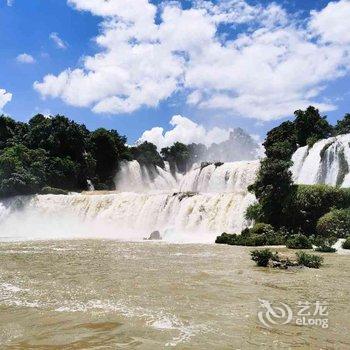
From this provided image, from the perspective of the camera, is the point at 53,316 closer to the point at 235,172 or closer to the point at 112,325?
the point at 112,325

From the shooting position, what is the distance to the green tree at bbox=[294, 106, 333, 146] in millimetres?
45094

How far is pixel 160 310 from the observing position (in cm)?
861

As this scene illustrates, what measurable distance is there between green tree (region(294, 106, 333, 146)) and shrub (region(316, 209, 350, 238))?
838 inches

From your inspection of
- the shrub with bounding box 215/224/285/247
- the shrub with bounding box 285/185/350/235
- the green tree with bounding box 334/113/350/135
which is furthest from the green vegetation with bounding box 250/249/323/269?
the green tree with bounding box 334/113/350/135

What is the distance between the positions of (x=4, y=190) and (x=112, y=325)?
42.7m

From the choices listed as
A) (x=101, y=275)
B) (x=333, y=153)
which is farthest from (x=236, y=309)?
(x=333, y=153)

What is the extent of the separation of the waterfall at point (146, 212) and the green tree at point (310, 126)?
6.10 meters

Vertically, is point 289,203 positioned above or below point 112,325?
above

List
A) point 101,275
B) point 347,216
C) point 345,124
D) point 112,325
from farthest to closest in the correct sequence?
point 345,124 < point 347,216 < point 101,275 < point 112,325

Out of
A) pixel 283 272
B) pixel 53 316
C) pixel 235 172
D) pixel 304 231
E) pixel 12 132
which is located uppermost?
pixel 12 132

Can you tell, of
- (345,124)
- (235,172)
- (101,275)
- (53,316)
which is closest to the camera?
(53,316)

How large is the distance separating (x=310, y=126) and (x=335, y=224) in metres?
22.9

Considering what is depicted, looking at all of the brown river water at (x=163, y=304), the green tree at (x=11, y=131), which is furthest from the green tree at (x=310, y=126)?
the green tree at (x=11, y=131)

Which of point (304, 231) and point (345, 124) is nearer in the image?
point (304, 231)
